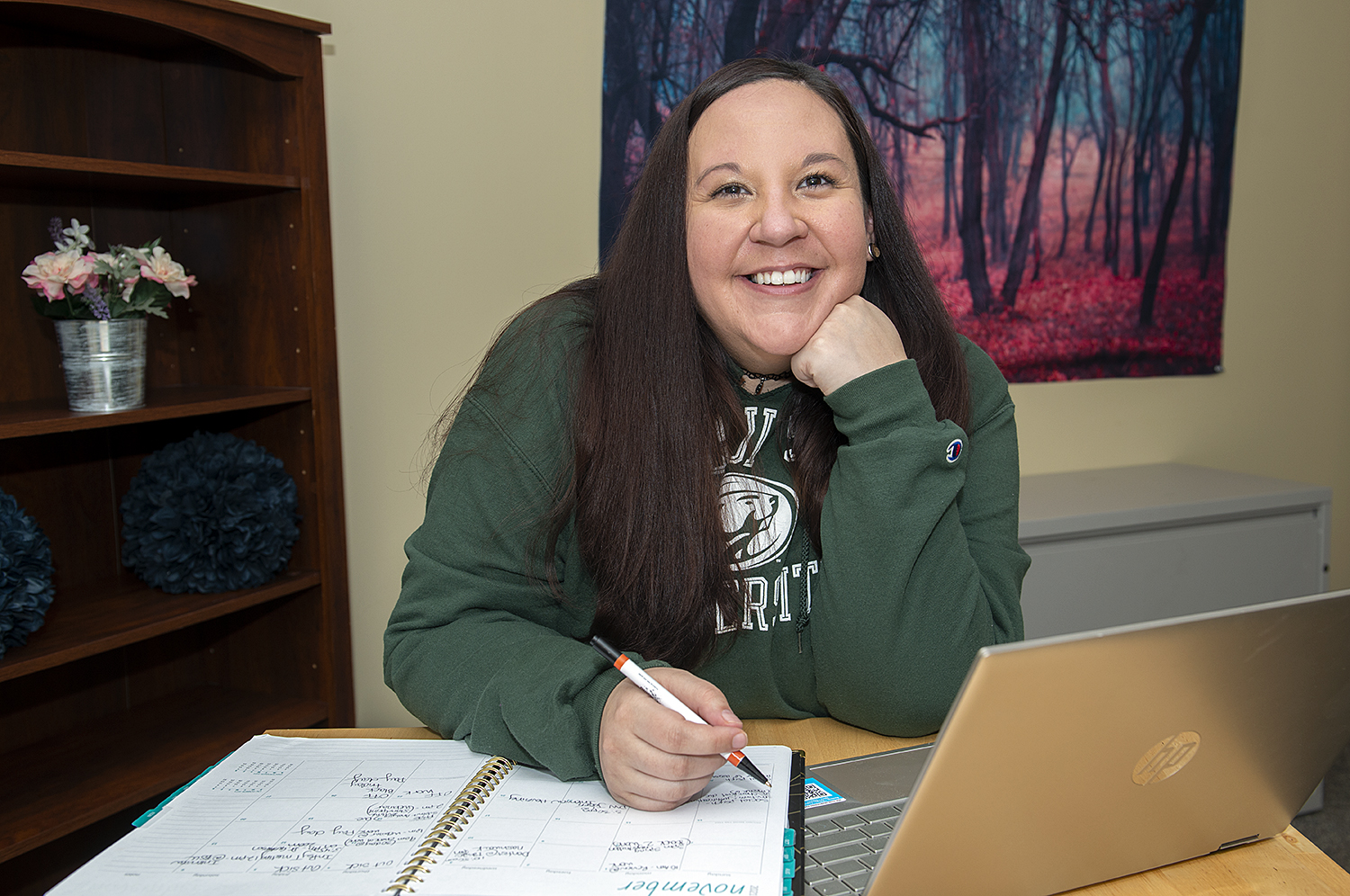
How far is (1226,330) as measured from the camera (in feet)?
9.63

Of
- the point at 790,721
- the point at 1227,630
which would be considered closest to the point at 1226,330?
the point at 790,721

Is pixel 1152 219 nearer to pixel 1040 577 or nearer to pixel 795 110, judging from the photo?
pixel 1040 577

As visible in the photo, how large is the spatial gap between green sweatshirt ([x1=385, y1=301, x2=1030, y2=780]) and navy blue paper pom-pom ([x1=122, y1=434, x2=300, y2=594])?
2.68ft

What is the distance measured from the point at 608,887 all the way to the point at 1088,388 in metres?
2.47

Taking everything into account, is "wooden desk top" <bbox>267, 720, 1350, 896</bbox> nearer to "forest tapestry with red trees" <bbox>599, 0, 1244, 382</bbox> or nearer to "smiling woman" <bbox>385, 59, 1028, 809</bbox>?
"smiling woman" <bbox>385, 59, 1028, 809</bbox>

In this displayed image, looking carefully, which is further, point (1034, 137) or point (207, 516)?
point (1034, 137)

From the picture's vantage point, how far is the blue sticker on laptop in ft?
2.58

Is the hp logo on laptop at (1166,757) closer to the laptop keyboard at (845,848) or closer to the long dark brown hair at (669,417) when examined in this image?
the laptop keyboard at (845,848)

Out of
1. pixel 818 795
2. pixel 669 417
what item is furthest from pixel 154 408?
pixel 818 795

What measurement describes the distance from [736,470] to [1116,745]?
62 centimetres

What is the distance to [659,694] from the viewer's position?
0.79m

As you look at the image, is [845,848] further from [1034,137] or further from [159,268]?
[1034,137]

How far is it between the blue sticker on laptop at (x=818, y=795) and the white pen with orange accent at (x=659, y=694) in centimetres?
4

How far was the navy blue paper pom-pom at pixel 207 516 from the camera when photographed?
5.65 ft
